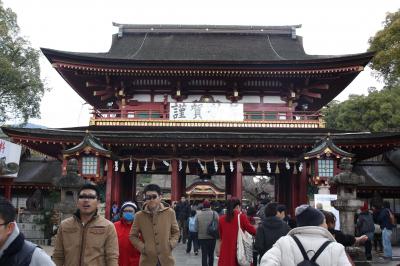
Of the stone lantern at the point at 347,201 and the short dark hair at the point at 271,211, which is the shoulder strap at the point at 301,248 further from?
the stone lantern at the point at 347,201

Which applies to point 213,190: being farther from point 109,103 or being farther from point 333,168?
Result: point 333,168

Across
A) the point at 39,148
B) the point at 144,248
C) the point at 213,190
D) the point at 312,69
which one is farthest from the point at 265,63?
the point at 213,190

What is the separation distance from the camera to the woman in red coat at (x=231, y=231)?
7840 millimetres

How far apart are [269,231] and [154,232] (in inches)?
72.2

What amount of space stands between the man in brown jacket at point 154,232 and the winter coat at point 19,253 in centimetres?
293

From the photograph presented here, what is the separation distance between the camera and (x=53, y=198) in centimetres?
2195

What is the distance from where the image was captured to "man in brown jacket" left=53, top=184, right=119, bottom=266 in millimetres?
4844

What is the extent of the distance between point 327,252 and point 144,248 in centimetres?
302

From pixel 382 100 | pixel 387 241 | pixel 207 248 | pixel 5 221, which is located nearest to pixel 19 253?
pixel 5 221

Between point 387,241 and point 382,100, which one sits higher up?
A: point 382,100

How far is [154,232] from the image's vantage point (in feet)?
20.1

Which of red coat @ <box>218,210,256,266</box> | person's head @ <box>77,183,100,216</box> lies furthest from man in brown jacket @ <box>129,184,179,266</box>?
red coat @ <box>218,210,256,266</box>

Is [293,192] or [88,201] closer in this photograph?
[88,201]

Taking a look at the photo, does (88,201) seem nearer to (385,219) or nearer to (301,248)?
(301,248)
